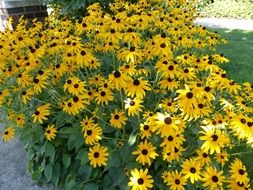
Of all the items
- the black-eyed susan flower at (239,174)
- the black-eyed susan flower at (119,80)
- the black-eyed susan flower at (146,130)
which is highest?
the black-eyed susan flower at (119,80)

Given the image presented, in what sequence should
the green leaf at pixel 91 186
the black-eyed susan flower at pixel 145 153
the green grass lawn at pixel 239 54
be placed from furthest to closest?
the green grass lawn at pixel 239 54, the green leaf at pixel 91 186, the black-eyed susan flower at pixel 145 153

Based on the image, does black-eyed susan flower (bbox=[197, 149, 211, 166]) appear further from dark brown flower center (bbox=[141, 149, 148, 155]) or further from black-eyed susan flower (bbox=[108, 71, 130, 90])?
black-eyed susan flower (bbox=[108, 71, 130, 90])

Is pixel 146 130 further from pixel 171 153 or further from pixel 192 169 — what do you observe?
pixel 192 169

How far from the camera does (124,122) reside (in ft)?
8.65

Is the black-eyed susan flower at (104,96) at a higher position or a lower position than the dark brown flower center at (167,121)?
lower

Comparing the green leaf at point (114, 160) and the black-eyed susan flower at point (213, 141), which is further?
the green leaf at point (114, 160)

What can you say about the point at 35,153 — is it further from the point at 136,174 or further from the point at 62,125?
the point at 136,174

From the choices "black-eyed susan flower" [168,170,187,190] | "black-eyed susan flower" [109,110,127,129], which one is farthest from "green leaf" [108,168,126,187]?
"black-eyed susan flower" [168,170,187,190]

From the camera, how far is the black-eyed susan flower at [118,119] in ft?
8.58

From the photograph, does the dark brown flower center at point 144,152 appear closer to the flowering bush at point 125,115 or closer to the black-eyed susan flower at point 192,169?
the flowering bush at point 125,115

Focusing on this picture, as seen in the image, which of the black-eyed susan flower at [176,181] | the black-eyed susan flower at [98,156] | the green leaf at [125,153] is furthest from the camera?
the green leaf at [125,153]

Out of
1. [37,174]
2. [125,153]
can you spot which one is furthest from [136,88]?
[37,174]

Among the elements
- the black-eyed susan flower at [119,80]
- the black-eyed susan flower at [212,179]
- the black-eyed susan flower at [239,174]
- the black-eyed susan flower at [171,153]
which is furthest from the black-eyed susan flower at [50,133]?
the black-eyed susan flower at [239,174]

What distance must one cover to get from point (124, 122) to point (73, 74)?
81 centimetres
